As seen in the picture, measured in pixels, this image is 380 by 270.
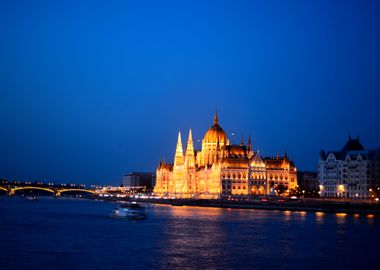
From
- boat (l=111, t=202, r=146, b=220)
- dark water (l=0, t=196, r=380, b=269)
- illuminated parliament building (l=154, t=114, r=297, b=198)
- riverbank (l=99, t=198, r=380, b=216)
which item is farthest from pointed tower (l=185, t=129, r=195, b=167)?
dark water (l=0, t=196, r=380, b=269)

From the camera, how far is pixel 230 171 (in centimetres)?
15700

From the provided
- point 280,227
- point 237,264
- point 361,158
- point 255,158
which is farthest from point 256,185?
point 237,264

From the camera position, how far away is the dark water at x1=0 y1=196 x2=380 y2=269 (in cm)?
4009

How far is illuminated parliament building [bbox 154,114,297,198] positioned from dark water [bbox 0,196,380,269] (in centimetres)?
A: 8732

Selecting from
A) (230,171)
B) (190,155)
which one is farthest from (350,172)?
(190,155)

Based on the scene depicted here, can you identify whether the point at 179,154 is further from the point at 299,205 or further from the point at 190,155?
the point at 299,205

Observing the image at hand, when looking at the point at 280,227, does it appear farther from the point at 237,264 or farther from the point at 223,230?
the point at 237,264

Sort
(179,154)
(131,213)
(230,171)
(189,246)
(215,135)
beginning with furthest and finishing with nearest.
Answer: (179,154)
(215,135)
(230,171)
(131,213)
(189,246)

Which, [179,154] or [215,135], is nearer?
[215,135]

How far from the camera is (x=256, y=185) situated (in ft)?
516

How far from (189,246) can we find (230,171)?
108861 mm

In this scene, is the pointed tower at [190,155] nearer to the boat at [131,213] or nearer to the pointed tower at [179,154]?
the pointed tower at [179,154]

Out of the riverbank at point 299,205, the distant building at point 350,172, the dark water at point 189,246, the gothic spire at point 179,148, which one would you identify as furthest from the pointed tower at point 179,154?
the dark water at point 189,246

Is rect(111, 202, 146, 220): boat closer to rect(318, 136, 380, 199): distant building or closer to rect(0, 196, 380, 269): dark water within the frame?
rect(0, 196, 380, 269): dark water
